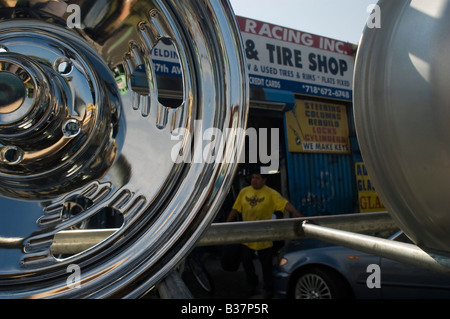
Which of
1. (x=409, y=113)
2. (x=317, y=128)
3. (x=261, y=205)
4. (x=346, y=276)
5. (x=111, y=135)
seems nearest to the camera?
(x=409, y=113)

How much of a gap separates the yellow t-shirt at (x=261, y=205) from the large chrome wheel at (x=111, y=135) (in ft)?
11.2

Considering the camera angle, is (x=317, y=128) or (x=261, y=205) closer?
(x=261, y=205)

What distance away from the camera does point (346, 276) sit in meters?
3.36

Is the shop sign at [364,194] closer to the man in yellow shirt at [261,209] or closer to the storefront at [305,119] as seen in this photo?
the storefront at [305,119]

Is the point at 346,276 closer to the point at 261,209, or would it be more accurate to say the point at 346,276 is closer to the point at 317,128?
the point at 261,209

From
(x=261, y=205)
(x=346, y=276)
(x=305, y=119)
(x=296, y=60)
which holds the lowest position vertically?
(x=346, y=276)

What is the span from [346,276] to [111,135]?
9.31 ft

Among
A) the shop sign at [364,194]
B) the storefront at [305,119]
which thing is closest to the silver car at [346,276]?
the storefront at [305,119]


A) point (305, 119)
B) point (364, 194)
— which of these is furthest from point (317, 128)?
point (364, 194)

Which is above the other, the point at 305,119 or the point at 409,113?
the point at 305,119

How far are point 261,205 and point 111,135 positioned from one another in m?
3.49

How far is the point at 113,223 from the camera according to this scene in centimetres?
108

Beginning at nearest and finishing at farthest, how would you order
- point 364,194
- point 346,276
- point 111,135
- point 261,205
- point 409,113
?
point 409,113 → point 111,135 → point 346,276 → point 261,205 → point 364,194

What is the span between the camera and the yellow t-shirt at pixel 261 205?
4.36 m
